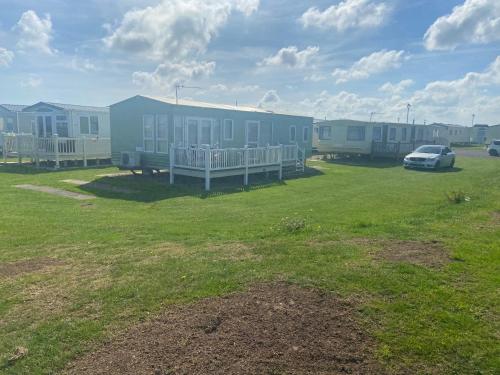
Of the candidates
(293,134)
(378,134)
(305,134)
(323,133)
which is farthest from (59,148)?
(378,134)

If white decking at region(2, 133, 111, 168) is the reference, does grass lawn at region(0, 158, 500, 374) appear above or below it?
below

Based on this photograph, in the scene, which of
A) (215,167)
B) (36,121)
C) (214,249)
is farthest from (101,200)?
(36,121)

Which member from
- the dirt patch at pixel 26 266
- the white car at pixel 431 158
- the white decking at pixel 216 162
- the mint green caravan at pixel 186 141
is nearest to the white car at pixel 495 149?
the white car at pixel 431 158

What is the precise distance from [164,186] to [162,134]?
3.08m

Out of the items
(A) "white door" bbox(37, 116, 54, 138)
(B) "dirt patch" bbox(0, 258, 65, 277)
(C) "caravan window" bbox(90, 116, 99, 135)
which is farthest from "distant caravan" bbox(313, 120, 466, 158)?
(B) "dirt patch" bbox(0, 258, 65, 277)

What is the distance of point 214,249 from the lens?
664cm

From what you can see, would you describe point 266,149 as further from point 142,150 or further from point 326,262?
point 326,262

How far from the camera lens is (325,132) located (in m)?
33.7

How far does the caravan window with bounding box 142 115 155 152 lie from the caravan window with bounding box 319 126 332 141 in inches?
737

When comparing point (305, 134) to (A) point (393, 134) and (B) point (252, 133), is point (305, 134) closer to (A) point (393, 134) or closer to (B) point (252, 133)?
(B) point (252, 133)

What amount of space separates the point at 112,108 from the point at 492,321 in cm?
1790

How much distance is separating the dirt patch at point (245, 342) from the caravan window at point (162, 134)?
13504mm

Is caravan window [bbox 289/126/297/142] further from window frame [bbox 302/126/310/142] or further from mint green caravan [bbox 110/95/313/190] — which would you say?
mint green caravan [bbox 110/95/313/190]

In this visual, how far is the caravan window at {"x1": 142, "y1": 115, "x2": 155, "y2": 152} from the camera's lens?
17.8 meters
